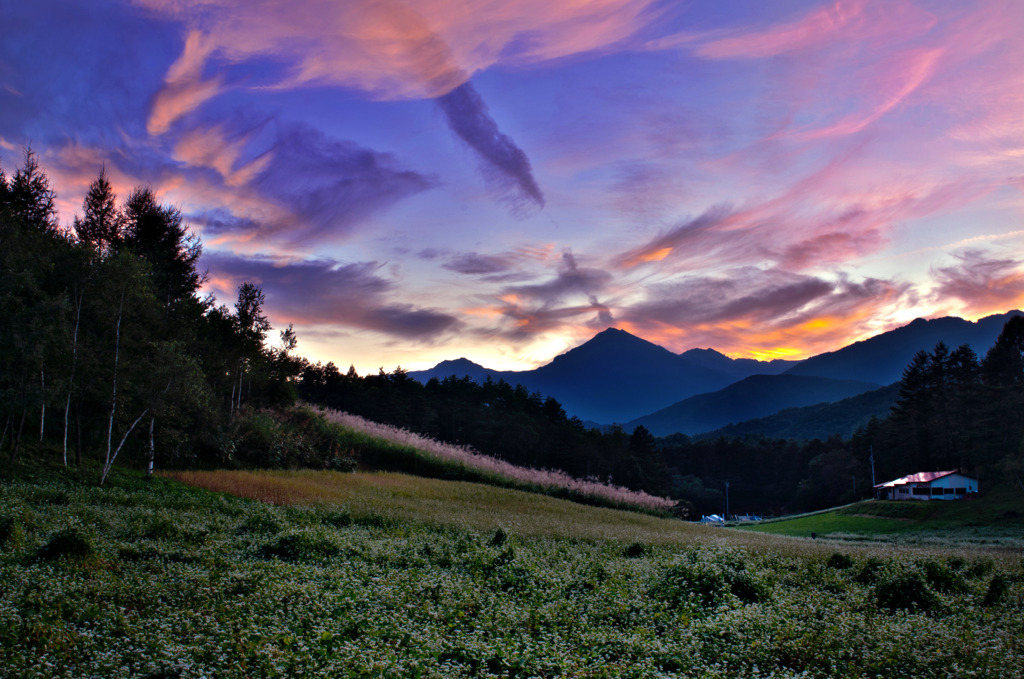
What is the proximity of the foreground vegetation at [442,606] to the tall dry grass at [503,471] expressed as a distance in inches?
675

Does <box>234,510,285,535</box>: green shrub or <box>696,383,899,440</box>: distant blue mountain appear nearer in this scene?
<box>234,510,285,535</box>: green shrub

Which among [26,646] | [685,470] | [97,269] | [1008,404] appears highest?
[97,269]

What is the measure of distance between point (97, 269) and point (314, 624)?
19.3 meters

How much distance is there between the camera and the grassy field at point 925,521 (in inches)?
1446

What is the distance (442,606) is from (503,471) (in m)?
25.3

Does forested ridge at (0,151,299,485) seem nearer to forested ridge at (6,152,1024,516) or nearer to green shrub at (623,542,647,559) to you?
forested ridge at (6,152,1024,516)

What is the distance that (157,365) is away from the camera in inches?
791

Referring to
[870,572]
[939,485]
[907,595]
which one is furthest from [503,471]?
[939,485]

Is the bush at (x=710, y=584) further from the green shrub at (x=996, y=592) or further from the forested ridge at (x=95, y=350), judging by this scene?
the forested ridge at (x=95, y=350)

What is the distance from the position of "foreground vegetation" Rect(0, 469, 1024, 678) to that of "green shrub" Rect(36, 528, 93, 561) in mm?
32

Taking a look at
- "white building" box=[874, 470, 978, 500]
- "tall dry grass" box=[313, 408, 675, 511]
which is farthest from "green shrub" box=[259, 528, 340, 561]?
"white building" box=[874, 470, 978, 500]

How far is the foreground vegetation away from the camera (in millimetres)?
6039

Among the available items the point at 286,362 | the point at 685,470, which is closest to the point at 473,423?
the point at 286,362

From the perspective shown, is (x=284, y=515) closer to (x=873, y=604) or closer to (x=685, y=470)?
(x=873, y=604)
